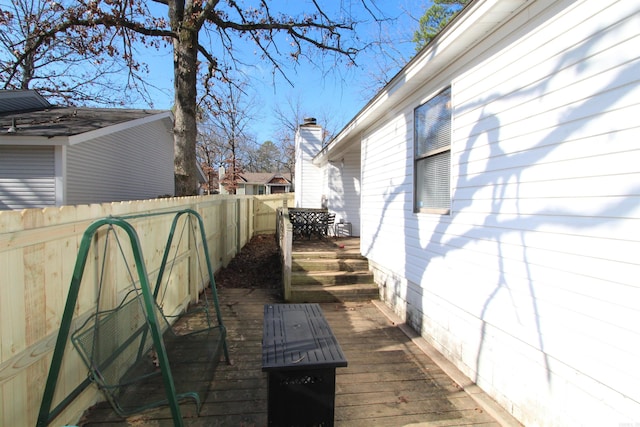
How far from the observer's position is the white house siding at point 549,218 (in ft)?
6.21

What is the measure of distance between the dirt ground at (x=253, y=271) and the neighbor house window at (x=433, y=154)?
368cm

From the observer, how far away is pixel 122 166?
12.0m

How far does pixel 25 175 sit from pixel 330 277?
26.9 feet

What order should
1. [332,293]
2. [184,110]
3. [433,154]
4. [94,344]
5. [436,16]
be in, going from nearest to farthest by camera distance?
[94,344]
[433,154]
[332,293]
[184,110]
[436,16]

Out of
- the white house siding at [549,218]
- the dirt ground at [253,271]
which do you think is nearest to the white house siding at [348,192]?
the dirt ground at [253,271]

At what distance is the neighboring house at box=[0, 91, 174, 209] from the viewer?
862cm

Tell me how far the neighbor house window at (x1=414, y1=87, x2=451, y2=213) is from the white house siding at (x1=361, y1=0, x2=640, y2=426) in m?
0.22

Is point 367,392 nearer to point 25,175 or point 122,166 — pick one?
point 25,175

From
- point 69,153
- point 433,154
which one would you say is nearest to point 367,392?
point 433,154

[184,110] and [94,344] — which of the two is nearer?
[94,344]

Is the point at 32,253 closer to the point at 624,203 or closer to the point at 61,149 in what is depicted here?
the point at 624,203

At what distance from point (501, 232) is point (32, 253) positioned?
3.24 m

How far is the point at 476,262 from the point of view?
3.20 m

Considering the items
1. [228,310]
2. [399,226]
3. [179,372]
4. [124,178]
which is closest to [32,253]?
[179,372]
